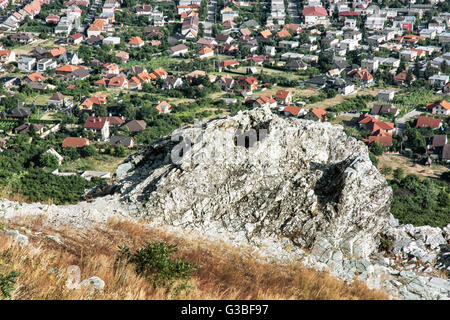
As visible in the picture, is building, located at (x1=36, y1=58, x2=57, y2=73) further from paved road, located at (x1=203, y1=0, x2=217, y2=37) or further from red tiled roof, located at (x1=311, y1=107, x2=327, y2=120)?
red tiled roof, located at (x1=311, y1=107, x2=327, y2=120)

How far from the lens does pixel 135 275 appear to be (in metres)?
5.51

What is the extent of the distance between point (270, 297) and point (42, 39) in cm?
4913

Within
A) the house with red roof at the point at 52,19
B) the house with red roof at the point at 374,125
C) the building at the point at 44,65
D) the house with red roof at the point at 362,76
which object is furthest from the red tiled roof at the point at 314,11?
the house with red roof at the point at 374,125

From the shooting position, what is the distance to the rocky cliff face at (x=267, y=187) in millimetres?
8648

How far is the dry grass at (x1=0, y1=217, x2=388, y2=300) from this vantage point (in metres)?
4.97

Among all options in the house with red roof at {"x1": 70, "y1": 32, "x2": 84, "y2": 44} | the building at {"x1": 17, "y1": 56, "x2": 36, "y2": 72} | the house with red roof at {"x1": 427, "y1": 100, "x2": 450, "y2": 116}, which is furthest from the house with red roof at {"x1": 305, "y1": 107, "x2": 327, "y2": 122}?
the house with red roof at {"x1": 70, "y1": 32, "x2": 84, "y2": 44}

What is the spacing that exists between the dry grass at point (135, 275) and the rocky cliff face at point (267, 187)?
959 millimetres

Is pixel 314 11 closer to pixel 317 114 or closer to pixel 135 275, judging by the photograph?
pixel 317 114

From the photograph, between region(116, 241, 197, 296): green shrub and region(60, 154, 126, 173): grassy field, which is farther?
region(60, 154, 126, 173): grassy field

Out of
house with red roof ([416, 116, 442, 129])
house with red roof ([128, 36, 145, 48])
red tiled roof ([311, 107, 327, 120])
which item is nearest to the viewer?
house with red roof ([416, 116, 442, 129])

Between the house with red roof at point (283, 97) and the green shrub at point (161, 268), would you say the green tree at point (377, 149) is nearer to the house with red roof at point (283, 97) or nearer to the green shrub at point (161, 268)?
the house with red roof at point (283, 97)

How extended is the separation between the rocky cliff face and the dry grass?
96 centimetres

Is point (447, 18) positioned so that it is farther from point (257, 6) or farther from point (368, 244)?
point (368, 244)

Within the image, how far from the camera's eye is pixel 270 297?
16.8ft
